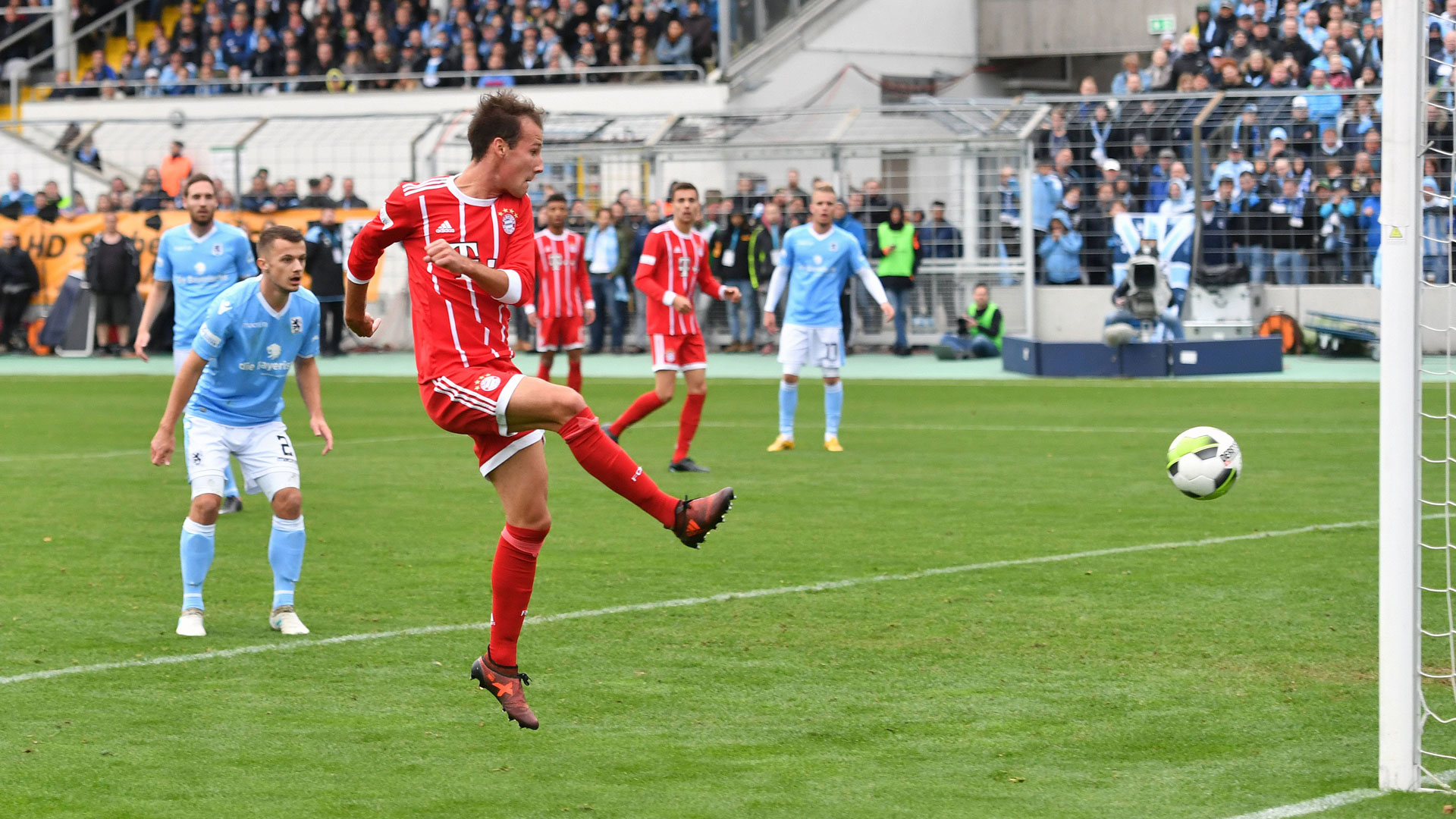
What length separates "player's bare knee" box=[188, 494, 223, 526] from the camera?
23.1ft

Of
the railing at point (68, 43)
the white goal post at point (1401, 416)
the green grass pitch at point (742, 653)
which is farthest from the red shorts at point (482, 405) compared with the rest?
the railing at point (68, 43)

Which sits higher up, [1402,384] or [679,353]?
[1402,384]

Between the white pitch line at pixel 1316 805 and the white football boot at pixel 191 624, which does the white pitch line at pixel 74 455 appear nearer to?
the white football boot at pixel 191 624

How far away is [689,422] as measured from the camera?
1259cm

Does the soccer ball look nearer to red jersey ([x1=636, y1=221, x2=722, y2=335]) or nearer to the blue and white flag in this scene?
red jersey ([x1=636, y1=221, x2=722, y2=335])

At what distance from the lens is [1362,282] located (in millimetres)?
21703

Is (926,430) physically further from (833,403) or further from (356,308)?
(356,308)

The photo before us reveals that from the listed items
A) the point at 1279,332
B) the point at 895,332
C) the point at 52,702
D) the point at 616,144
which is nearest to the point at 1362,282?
the point at 1279,332

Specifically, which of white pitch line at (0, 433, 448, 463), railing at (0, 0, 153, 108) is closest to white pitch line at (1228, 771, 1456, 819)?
white pitch line at (0, 433, 448, 463)

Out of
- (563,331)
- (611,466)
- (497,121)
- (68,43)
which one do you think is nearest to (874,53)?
(563,331)

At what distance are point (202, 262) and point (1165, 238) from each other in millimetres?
14586

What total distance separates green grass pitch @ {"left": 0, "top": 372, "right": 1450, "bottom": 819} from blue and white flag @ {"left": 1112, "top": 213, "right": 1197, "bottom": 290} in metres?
9.40

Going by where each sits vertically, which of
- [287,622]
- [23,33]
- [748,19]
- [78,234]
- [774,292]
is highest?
[23,33]

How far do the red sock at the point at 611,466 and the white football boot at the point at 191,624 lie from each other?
259 centimetres
